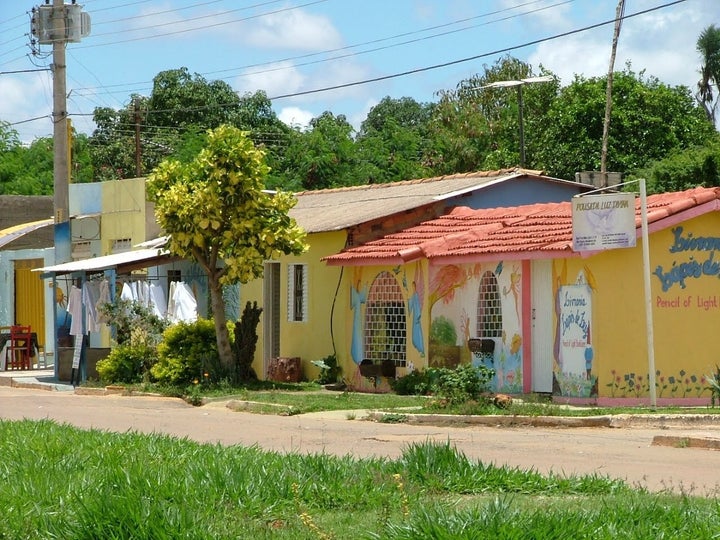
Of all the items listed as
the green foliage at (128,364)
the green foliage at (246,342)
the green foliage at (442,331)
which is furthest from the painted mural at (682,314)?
the green foliage at (128,364)

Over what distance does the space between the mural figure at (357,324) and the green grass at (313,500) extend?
512 inches

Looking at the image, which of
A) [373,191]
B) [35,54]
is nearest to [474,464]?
[373,191]

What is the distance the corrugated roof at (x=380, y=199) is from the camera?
25.2m

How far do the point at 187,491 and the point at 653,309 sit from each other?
12.5 meters

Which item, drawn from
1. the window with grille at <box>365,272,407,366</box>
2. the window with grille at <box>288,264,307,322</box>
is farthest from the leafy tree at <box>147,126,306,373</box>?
the window with grille at <box>288,264,307,322</box>

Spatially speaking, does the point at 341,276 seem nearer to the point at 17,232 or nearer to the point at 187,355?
the point at 187,355

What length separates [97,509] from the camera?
7.80 meters

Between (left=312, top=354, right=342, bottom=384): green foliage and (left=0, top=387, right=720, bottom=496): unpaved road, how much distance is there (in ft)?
12.1

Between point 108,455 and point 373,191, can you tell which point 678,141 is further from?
point 108,455

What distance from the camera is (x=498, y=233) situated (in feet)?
73.0

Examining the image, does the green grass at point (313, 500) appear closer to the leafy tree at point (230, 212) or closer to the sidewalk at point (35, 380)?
the leafy tree at point (230, 212)

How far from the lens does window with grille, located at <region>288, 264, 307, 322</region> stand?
2566cm

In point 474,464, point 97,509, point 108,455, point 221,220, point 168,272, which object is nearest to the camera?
point 97,509

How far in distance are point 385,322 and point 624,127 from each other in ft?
73.9
